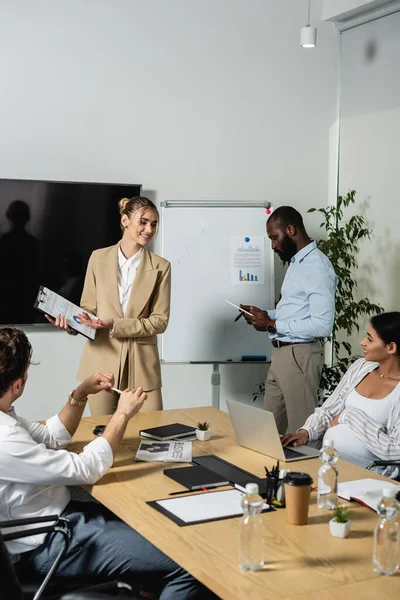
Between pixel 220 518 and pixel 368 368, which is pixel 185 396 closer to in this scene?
pixel 368 368

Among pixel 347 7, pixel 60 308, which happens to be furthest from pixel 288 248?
pixel 347 7

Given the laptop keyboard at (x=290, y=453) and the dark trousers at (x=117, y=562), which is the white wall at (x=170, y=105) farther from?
the dark trousers at (x=117, y=562)

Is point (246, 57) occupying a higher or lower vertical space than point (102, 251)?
higher

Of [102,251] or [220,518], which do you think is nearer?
[220,518]

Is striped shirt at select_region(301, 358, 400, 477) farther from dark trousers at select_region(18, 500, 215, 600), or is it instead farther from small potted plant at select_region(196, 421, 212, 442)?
dark trousers at select_region(18, 500, 215, 600)

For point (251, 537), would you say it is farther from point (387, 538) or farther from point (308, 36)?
point (308, 36)

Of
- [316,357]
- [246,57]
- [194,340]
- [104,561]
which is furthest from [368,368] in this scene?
[246,57]

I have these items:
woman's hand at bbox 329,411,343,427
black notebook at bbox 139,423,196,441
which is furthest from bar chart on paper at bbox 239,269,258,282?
black notebook at bbox 139,423,196,441

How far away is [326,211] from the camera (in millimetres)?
5723

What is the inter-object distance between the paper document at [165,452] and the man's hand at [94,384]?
0.27 metres

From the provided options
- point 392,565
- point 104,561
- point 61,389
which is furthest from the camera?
point 61,389

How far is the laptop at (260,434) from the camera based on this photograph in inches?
104

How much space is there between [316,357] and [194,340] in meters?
1.13

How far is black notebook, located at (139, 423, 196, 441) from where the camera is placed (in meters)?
2.97
